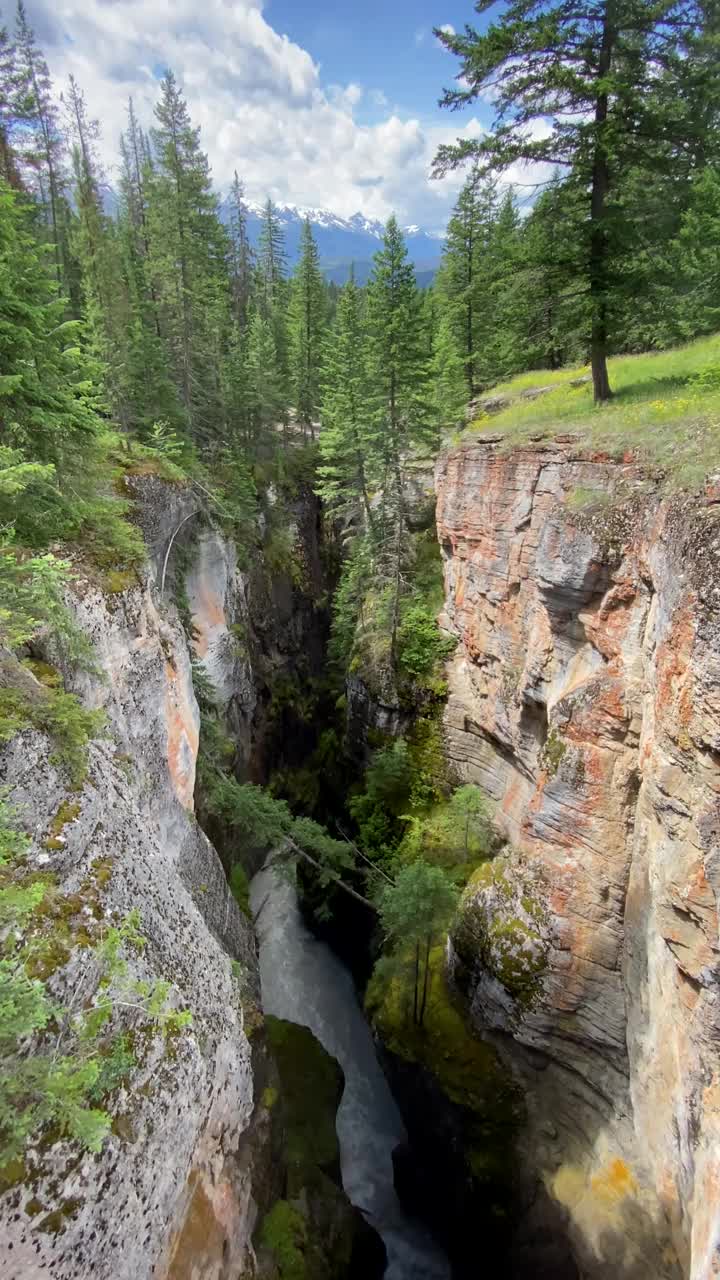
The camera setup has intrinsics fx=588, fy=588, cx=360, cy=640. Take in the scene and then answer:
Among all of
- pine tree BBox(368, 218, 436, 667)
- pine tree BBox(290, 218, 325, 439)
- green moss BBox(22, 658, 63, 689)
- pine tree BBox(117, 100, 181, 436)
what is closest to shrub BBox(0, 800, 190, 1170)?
green moss BBox(22, 658, 63, 689)

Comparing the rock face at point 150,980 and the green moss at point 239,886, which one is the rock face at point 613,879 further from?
the green moss at point 239,886

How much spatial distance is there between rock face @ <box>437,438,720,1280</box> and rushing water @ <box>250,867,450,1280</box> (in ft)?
21.1

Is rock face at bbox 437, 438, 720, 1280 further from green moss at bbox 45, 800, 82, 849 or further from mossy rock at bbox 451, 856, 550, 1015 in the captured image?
green moss at bbox 45, 800, 82, 849

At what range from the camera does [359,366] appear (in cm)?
2567

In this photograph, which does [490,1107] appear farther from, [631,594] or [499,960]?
[631,594]

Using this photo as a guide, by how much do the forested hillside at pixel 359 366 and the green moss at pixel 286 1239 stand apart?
227 inches

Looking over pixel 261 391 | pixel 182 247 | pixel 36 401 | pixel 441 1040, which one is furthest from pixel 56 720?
pixel 261 391

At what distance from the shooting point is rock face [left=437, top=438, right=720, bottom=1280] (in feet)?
28.0

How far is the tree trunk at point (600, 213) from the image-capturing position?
40.1 ft

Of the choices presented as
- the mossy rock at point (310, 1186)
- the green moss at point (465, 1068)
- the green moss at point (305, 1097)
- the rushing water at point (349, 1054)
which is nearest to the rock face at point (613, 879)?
the green moss at point (465, 1068)

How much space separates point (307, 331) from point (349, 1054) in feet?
122

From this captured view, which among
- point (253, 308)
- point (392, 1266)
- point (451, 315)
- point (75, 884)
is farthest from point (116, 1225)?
point (253, 308)

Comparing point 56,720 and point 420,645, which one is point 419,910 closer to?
point 420,645

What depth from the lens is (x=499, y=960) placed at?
13.1m
